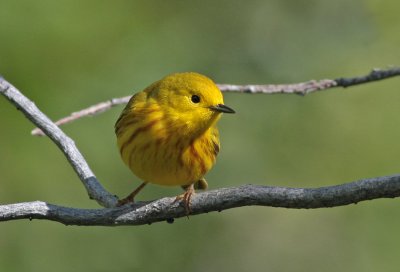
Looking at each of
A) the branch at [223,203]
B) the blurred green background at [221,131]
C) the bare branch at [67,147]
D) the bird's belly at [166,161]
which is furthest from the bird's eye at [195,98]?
the blurred green background at [221,131]

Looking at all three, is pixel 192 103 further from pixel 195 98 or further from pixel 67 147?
pixel 67 147

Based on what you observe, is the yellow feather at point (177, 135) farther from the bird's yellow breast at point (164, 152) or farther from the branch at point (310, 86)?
the branch at point (310, 86)

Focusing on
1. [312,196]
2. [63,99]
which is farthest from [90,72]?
[312,196]

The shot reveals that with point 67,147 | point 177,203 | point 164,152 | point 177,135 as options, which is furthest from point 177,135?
point 177,203

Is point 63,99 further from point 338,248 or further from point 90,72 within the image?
point 338,248

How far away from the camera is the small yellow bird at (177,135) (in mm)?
5062

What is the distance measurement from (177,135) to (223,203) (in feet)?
4.52

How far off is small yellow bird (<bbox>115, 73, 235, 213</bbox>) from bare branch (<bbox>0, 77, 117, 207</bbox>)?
13.2 inches

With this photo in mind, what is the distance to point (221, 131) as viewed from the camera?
7.44 meters

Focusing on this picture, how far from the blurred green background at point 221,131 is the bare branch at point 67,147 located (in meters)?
1.07

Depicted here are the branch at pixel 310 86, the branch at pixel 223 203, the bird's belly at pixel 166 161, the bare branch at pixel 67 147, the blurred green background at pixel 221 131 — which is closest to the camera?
the branch at pixel 223 203

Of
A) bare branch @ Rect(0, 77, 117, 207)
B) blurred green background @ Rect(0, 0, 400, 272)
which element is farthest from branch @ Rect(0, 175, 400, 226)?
blurred green background @ Rect(0, 0, 400, 272)

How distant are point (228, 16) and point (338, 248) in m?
2.99

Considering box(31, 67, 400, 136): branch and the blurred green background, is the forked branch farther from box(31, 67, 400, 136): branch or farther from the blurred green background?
the blurred green background
